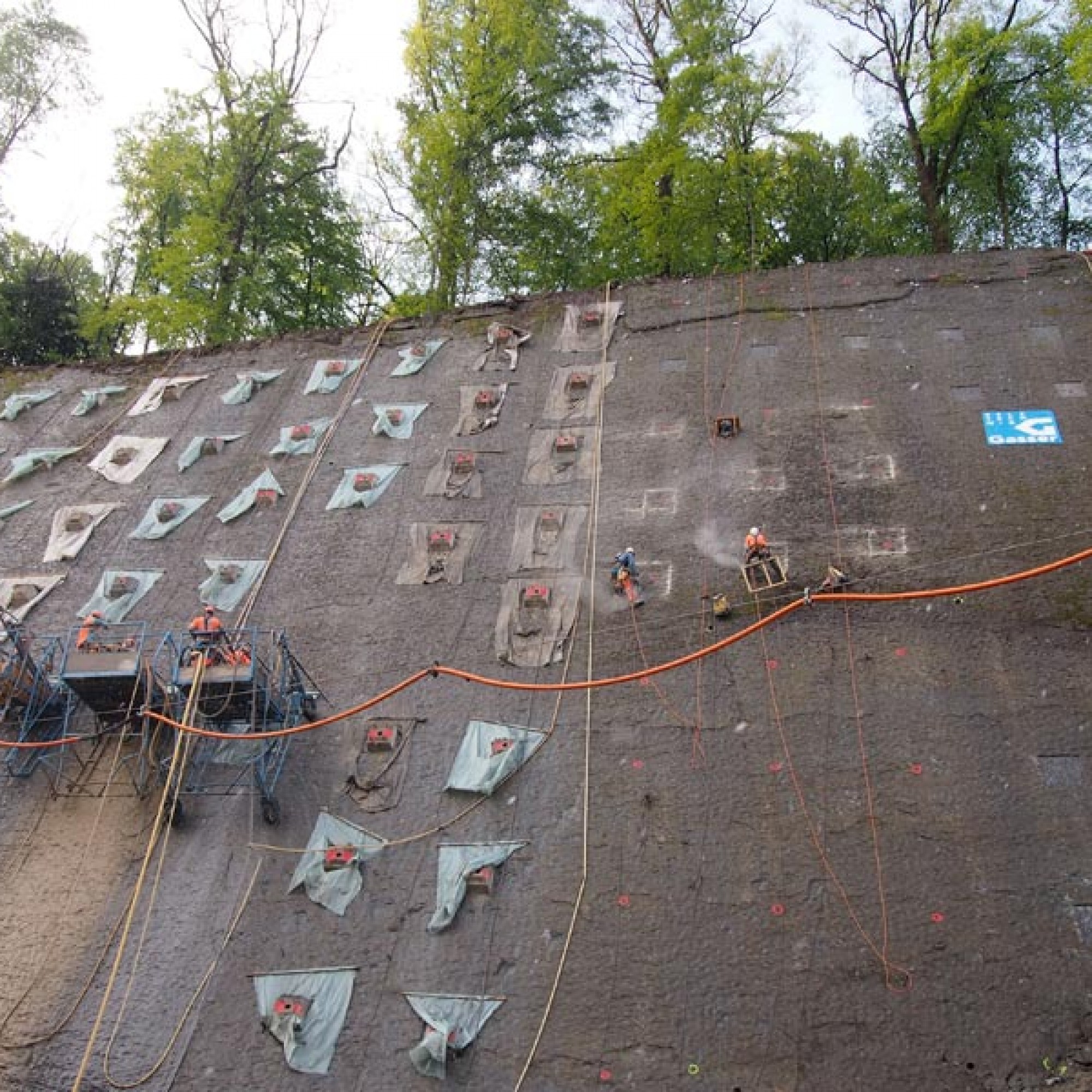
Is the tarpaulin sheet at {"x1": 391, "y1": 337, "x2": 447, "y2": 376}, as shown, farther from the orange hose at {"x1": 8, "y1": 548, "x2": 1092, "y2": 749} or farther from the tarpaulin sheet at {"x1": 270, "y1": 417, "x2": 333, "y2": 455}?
the orange hose at {"x1": 8, "y1": 548, "x2": 1092, "y2": 749}

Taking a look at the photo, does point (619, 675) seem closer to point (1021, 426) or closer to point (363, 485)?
point (363, 485)

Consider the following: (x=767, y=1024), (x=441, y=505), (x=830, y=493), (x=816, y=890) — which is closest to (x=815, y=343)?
(x=830, y=493)

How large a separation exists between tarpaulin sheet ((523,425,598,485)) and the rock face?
67mm

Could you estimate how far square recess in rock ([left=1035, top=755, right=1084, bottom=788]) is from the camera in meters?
13.2

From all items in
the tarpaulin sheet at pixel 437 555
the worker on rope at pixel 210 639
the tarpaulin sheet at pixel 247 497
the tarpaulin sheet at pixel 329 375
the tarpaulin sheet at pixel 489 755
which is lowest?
the tarpaulin sheet at pixel 489 755

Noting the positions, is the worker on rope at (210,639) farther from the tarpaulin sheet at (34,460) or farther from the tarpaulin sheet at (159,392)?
the tarpaulin sheet at (159,392)

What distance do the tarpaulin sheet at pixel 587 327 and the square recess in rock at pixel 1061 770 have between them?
12.9 meters

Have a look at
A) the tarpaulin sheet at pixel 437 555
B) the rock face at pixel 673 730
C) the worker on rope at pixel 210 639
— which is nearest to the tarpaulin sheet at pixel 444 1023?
the rock face at pixel 673 730

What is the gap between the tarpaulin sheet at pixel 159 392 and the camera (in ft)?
78.4

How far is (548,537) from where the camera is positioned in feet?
60.2

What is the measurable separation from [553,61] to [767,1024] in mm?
28740

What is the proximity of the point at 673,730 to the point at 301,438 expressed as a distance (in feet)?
35.8

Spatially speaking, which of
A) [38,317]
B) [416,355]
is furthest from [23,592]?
[38,317]

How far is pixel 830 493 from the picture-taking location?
18094 millimetres
